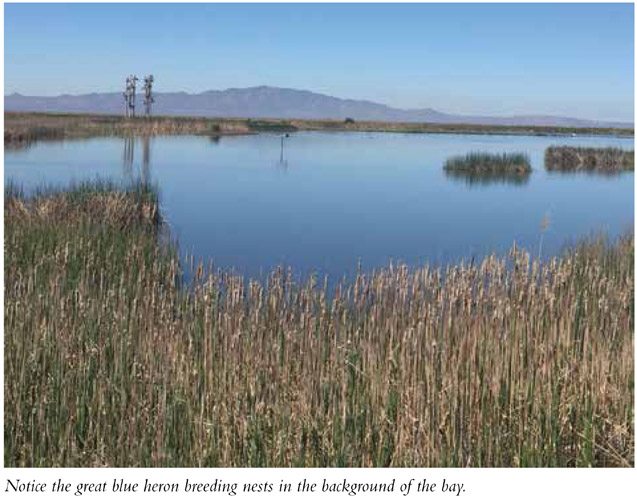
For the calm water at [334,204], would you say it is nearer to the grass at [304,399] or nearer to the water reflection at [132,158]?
the water reflection at [132,158]

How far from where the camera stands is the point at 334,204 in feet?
88.3

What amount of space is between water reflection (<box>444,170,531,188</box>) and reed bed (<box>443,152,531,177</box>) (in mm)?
160

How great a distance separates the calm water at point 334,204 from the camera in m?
18.5

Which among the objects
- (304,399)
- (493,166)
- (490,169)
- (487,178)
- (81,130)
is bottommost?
(487,178)

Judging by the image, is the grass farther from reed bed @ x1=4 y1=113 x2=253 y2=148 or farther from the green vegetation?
reed bed @ x1=4 y1=113 x2=253 y2=148

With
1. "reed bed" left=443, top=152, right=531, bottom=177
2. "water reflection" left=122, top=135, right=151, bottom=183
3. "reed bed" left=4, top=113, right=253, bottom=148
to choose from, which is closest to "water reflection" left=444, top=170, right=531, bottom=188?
"reed bed" left=443, top=152, right=531, bottom=177

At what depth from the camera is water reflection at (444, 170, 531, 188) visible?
114 ft

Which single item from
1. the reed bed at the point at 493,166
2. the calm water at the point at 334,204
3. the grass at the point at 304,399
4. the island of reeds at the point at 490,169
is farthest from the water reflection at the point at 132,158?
the grass at the point at 304,399

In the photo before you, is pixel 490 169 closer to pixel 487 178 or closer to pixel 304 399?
pixel 487 178

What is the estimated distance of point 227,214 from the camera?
24094mm

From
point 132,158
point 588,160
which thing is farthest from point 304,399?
point 588,160

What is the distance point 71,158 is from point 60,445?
109 ft

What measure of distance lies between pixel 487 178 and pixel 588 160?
368 inches
